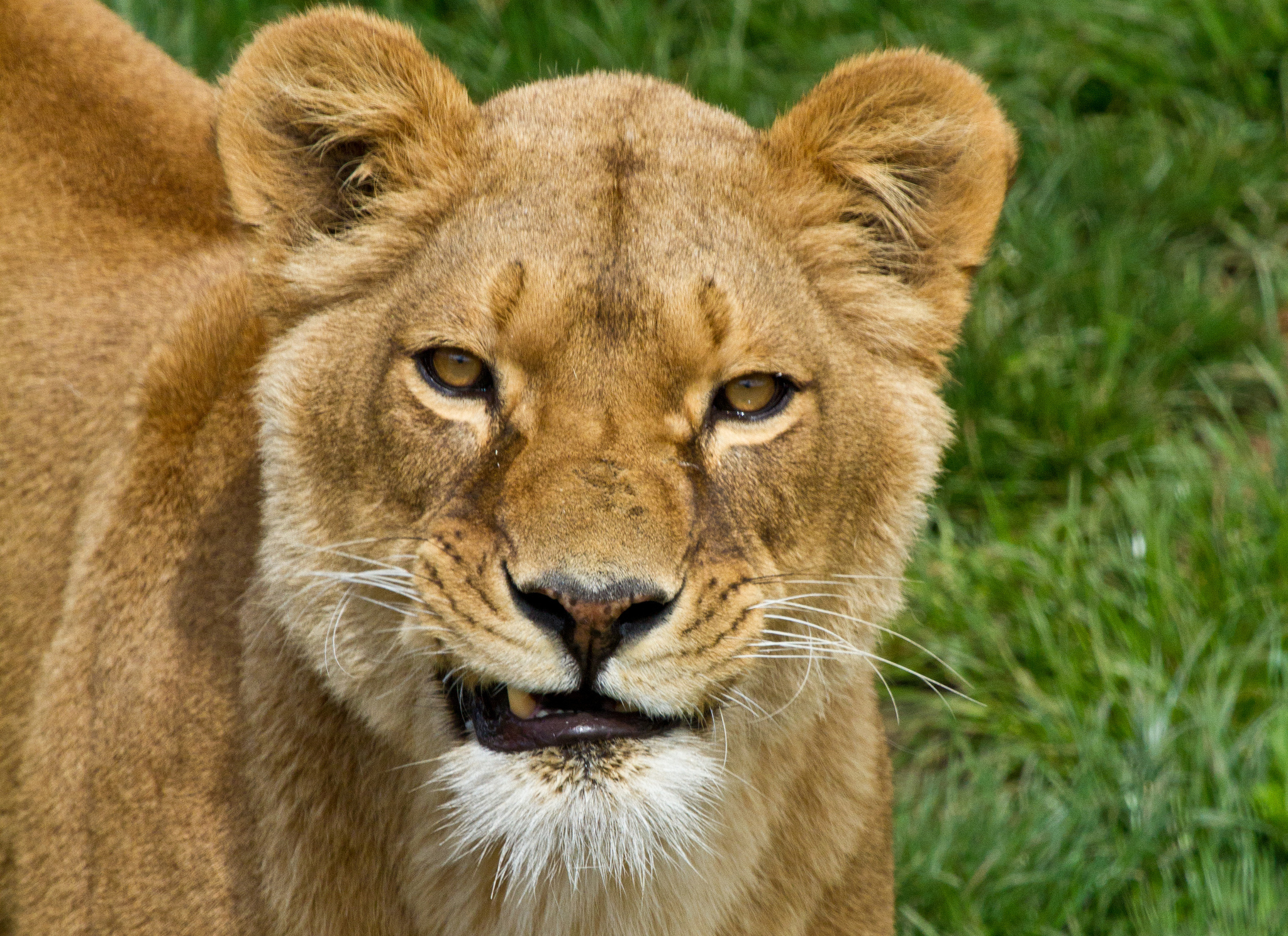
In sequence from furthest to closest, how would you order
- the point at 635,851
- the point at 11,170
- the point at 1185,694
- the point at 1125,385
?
the point at 1125,385 < the point at 1185,694 < the point at 11,170 < the point at 635,851

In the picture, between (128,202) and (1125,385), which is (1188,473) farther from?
(128,202)

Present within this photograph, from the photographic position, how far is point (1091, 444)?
474cm

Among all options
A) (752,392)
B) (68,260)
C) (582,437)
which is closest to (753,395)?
(752,392)

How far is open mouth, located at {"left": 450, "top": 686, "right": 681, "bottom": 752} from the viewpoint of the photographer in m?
2.38

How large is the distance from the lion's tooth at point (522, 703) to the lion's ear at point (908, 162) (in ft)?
3.27

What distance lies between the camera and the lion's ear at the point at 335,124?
2.81 meters

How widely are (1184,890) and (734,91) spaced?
9.59 ft

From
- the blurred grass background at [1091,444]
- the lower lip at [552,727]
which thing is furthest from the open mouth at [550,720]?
the blurred grass background at [1091,444]

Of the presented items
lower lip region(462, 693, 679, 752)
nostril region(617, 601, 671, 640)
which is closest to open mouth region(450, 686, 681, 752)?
lower lip region(462, 693, 679, 752)

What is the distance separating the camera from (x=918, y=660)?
4324mm

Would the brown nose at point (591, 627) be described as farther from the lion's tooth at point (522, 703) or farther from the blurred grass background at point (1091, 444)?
the blurred grass background at point (1091, 444)

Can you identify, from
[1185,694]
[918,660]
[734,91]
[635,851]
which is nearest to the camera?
[635,851]

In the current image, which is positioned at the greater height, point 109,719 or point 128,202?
point 128,202

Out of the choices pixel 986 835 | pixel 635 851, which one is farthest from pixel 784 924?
pixel 986 835
